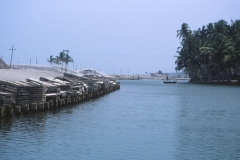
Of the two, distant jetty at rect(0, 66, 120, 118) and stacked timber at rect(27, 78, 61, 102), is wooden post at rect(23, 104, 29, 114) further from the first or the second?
stacked timber at rect(27, 78, 61, 102)

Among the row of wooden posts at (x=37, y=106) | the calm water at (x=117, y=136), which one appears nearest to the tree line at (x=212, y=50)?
the row of wooden posts at (x=37, y=106)

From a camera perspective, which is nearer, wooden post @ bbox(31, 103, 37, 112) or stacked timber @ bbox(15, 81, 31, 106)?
stacked timber @ bbox(15, 81, 31, 106)

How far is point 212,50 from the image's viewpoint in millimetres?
125375

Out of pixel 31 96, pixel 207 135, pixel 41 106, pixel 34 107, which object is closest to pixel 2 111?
pixel 34 107

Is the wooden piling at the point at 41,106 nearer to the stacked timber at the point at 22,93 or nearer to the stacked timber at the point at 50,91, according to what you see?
the stacked timber at the point at 50,91

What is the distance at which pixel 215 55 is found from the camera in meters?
128

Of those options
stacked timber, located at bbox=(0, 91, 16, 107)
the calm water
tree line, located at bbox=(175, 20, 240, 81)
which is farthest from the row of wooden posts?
tree line, located at bbox=(175, 20, 240, 81)

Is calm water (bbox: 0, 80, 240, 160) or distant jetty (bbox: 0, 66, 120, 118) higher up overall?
distant jetty (bbox: 0, 66, 120, 118)

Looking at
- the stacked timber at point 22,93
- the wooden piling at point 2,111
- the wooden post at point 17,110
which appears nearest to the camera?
the wooden piling at point 2,111

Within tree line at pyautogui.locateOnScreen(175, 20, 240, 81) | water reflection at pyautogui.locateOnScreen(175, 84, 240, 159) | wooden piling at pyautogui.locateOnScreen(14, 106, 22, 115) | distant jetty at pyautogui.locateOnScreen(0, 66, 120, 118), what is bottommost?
water reflection at pyautogui.locateOnScreen(175, 84, 240, 159)

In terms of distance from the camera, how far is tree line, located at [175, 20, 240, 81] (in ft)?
396

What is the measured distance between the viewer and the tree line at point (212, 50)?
4750 inches

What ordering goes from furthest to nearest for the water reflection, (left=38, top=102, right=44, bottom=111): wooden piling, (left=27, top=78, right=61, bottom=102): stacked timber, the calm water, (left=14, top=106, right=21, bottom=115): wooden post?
(left=27, top=78, right=61, bottom=102): stacked timber < (left=38, top=102, right=44, bottom=111): wooden piling < (left=14, top=106, right=21, bottom=115): wooden post < the water reflection < the calm water

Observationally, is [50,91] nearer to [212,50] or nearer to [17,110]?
[17,110]
